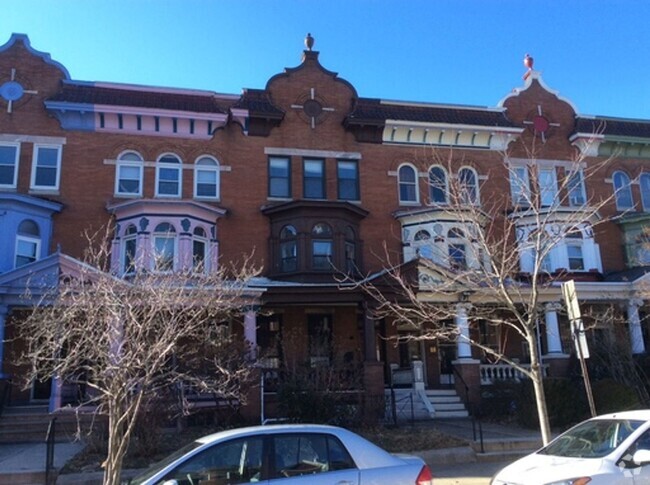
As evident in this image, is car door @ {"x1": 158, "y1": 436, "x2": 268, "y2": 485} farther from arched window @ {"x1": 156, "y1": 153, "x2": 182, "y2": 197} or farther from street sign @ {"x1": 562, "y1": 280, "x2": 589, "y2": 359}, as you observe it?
arched window @ {"x1": 156, "y1": 153, "x2": 182, "y2": 197}

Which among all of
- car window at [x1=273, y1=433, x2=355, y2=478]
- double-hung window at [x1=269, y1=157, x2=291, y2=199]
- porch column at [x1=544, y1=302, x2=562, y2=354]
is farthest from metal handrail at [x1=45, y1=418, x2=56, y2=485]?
porch column at [x1=544, y1=302, x2=562, y2=354]

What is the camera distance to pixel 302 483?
595cm

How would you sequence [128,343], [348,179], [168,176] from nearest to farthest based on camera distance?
[128,343], [168,176], [348,179]

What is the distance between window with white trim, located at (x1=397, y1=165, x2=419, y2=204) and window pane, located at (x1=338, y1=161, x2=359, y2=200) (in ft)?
5.67

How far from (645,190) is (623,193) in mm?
1087

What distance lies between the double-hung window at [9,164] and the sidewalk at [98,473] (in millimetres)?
9362

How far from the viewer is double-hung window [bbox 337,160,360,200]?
2208 centimetres

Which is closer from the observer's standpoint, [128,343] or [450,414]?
[128,343]

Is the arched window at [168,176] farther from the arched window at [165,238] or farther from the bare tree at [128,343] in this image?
the bare tree at [128,343]

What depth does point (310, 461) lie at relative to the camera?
20.4 feet

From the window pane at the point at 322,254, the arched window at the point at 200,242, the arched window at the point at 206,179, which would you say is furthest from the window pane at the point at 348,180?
the arched window at the point at 200,242

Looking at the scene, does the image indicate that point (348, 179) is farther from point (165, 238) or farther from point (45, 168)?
point (45, 168)

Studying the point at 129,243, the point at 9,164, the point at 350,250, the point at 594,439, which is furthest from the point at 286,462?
the point at 9,164

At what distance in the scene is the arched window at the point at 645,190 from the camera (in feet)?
79.3
